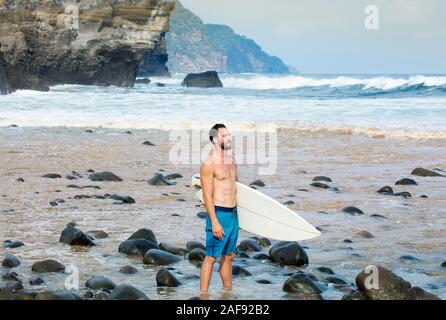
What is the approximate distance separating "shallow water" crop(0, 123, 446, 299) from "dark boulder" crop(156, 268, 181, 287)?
77mm

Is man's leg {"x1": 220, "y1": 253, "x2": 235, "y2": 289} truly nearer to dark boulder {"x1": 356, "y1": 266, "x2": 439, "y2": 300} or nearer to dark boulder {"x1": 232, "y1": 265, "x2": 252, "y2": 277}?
dark boulder {"x1": 232, "y1": 265, "x2": 252, "y2": 277}

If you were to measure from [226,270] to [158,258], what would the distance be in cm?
87

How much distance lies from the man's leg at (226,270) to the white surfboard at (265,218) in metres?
0.53

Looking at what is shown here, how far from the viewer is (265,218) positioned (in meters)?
5.64

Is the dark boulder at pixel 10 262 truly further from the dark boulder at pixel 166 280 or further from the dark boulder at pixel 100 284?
the dark boulder at pixel 166 280

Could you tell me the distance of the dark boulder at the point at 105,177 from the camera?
10125 millimetres

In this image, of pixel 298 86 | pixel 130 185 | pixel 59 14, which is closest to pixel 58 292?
pixel 130 185

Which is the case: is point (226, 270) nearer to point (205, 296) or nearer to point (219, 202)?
point (205, 296)

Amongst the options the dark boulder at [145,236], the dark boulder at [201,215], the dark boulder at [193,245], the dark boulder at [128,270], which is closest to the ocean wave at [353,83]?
the dark boulder at [201,215]

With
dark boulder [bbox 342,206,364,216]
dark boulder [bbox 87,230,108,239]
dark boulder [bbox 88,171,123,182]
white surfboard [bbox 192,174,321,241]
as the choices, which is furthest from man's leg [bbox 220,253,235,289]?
dark boulder [bbox 88,171,123,182]

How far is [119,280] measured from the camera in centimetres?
530

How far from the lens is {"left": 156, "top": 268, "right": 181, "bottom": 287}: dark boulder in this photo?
5.16 meters
